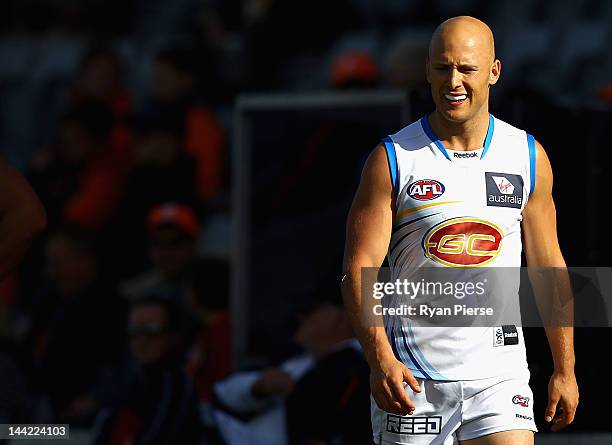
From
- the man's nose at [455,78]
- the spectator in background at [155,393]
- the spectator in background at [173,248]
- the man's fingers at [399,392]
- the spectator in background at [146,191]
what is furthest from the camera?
the spectator in background at [146,191]

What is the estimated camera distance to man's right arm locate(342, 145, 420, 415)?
4.95 metres

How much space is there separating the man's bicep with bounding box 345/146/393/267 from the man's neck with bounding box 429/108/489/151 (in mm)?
251

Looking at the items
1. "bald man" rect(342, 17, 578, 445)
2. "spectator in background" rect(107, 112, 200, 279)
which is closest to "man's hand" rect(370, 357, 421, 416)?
"bald man" rect(342, 17, 578, 445)

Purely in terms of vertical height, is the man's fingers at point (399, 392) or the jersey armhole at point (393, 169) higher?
the jersey armhole at point (393, 169)

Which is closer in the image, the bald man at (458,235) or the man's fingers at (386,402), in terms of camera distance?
the man's fingers at (386,402)

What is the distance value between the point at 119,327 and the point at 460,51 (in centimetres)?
513

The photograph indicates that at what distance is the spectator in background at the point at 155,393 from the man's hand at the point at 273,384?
0.45m

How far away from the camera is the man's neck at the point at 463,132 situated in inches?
208

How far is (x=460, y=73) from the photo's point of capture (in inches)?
202

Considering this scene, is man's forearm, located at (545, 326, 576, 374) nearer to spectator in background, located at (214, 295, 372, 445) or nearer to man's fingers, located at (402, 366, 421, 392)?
man's fingers, located at (402, 366, 421, 392)

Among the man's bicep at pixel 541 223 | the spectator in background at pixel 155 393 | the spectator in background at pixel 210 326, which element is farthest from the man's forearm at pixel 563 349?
the spectator in background at pixel 210 326

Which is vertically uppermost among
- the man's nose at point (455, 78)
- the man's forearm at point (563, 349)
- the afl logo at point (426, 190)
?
the man's nose at point (455, 78)

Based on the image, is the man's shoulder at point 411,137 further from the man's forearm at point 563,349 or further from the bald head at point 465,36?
the man's forearm at point 563,349

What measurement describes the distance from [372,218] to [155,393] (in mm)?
3445
